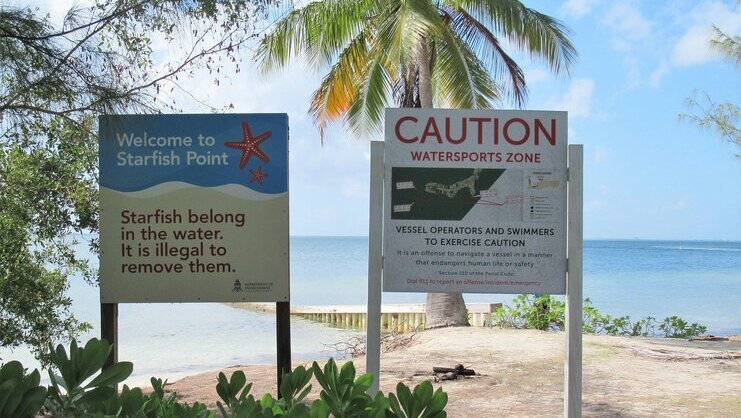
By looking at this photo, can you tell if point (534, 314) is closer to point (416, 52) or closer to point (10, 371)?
point (416, 52)

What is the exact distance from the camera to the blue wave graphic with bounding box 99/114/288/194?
564 cm

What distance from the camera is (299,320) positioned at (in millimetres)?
22422

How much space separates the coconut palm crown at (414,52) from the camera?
47.7ft

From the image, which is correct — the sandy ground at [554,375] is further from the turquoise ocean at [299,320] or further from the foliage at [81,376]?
the foliage at [81,376]

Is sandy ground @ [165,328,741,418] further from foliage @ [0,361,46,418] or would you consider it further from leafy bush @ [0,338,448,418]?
foliage @ [0,361,46,418]

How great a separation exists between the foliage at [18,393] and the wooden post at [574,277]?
4.15m

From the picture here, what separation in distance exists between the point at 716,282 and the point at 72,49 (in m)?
54.7

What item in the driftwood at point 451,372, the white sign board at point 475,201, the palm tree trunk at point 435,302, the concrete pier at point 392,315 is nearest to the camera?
the white sign board at point 475,201

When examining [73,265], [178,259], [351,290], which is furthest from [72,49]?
[351,290]

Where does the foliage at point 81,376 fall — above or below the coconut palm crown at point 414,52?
below

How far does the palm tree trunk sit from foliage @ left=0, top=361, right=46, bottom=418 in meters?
12.6

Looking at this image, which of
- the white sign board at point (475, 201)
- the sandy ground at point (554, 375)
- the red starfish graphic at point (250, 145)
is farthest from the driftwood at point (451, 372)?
the red starfish graphic at point (250, 145)

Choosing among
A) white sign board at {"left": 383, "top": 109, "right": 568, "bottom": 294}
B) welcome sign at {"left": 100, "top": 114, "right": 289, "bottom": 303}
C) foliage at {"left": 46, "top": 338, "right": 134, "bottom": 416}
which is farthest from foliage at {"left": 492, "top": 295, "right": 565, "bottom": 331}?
foliage at {"left": 46, "top": 338, "right": 134, "bottom": 416}

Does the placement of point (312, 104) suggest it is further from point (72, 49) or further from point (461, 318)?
point (72, 49)
